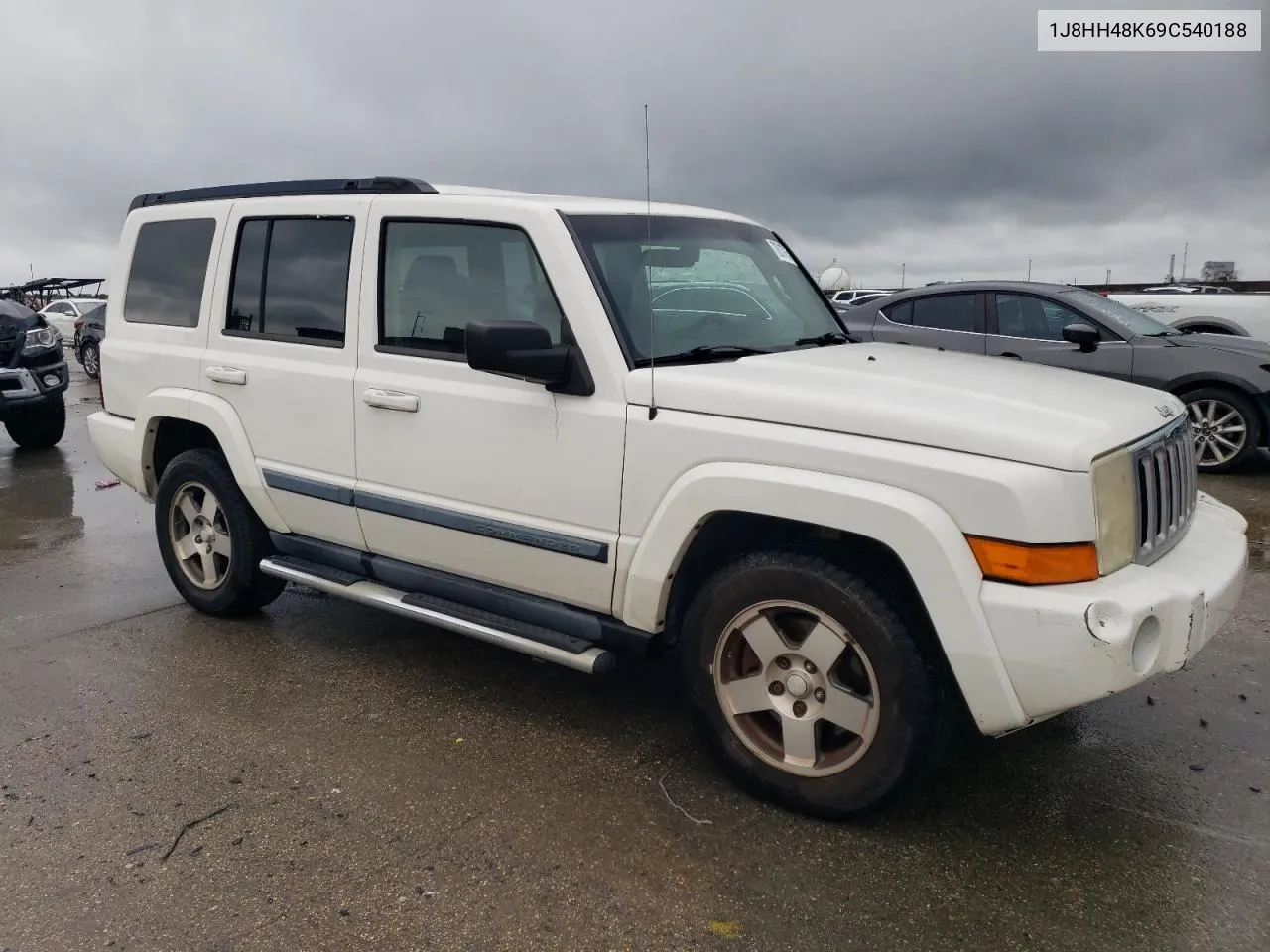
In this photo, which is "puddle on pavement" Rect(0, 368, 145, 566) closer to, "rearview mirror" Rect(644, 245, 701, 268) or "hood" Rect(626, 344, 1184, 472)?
"rearview mirror" Rect(644, 245, 701, 268)

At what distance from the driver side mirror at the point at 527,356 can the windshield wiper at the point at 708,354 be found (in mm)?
218

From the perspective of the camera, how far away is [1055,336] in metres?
8.20

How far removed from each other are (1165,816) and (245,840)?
2.77m

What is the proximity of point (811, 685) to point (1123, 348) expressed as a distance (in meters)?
6.45

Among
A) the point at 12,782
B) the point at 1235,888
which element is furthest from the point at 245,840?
the point at 1235,888

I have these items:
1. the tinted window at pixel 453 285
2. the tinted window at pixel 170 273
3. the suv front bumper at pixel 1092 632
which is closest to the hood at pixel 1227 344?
the suv front bumper at pixel 1092 632

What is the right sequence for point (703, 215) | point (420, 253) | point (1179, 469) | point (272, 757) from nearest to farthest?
point (1179, 469) → point (272, 757) → point (420, 253) → point (703, 215)

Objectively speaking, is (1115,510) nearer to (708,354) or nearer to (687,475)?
(687,475)

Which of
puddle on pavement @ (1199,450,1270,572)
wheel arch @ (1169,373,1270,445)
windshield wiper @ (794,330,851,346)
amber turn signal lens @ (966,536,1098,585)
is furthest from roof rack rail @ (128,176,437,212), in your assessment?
wheel arch @ (1169,373,1270,445)

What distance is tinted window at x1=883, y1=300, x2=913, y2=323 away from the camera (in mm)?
8680

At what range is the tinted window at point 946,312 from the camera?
8.43 m

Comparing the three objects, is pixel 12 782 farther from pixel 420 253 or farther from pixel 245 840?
pixel 420 253

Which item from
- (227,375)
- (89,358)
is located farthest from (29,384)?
(89,358)

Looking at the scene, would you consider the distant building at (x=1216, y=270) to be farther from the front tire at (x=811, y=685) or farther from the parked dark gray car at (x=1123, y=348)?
the front tire at (x=811, y=685)
